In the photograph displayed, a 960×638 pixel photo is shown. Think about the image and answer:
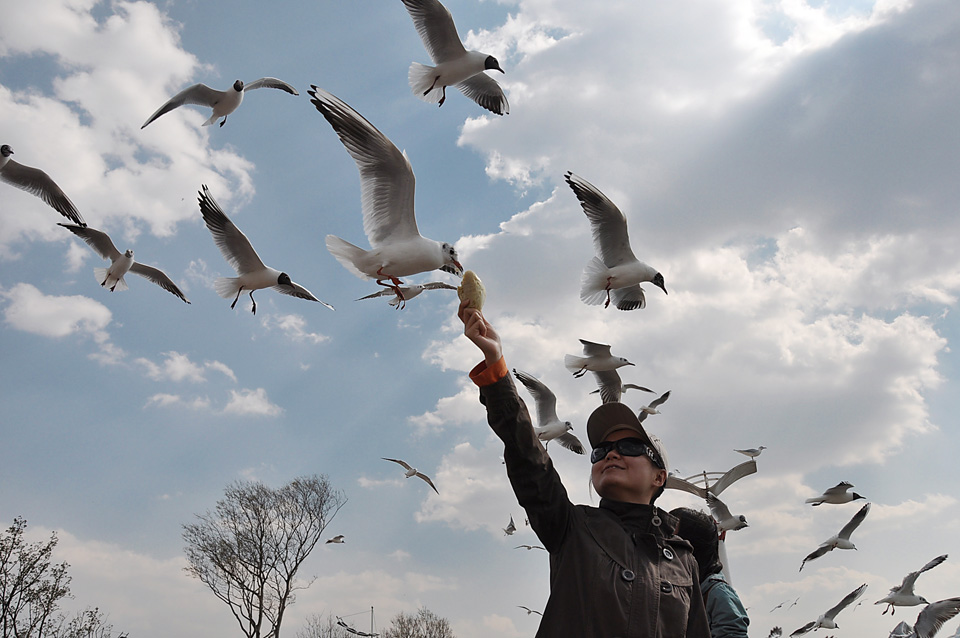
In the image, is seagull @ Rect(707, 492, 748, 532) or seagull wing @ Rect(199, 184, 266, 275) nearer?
seagull wing @ Rect(199, 184, 266, 275)

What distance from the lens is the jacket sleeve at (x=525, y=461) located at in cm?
195

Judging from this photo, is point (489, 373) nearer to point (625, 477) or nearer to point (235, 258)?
point (625, 477)

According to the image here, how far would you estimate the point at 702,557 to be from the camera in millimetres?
3043

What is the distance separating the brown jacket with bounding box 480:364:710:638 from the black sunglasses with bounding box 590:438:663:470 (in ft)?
0.53

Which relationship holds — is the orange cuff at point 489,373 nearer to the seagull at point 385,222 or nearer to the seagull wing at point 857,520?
the seagull at point 385,222

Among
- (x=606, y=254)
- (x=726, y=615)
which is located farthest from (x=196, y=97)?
(x=726, y=615)

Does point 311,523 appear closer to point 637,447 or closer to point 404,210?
point 404,210

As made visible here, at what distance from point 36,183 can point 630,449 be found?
12061 millimetres

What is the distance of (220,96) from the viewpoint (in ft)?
30.5

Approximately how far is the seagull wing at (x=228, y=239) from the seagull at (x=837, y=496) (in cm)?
997

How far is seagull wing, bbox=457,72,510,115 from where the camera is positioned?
1060 centimetres

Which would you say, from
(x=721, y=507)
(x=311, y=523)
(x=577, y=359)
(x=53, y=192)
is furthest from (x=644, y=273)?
(x=311, y=523)

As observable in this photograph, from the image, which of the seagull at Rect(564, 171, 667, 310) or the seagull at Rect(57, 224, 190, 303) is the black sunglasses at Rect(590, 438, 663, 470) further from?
the seagull at Rect(57, 224, 190, 303)

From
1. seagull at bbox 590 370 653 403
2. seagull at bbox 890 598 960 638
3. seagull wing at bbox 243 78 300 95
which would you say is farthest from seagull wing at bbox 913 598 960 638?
seagull wing at bbox 243 78 300 95
